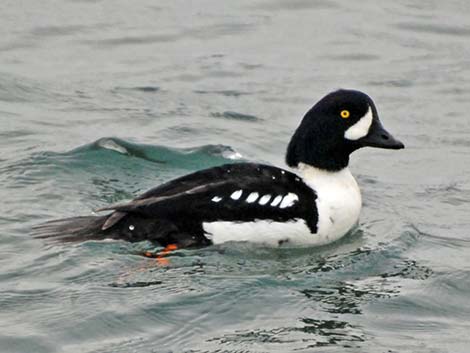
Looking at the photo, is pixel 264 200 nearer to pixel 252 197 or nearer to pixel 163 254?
pixel 252 197

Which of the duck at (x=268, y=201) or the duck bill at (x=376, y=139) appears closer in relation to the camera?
the duck at (x=268, y=201)

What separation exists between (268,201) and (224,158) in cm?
297

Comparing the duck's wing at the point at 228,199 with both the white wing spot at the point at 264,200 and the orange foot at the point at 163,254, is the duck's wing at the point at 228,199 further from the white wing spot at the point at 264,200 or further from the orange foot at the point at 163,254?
the orange foot at the point at 163,254

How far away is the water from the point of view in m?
9.33

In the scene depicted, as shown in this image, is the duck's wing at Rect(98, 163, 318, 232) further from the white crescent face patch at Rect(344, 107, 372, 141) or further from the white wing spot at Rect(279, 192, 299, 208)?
the white crescent face patch at Rect(344, 107, 372, 141)

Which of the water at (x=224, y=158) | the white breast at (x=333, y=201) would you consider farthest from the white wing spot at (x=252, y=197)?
the white breast at (x=333, y=201)

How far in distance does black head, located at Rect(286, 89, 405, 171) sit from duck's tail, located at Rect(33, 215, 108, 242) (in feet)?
5.57

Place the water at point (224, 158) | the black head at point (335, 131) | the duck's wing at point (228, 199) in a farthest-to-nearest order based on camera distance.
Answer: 1. the black head at point (335, 131)
2. the duck's wing at point (228, 199)
3. the water at point (224, 158)

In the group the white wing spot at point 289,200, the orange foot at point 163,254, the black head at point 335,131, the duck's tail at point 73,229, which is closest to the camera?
the orange foot at point 163,254

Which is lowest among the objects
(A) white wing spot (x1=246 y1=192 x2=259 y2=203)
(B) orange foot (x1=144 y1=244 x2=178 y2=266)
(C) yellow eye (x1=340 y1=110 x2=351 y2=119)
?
(B) orange foot (x1=144 y1=244 x2=178 y2=266)

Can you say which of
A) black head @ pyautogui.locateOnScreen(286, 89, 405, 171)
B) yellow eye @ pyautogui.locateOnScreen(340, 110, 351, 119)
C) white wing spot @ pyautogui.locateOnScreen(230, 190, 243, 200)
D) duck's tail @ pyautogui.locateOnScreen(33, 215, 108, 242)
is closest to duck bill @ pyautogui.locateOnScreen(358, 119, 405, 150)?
black head @ pyautogui.locateOnScreen(286, 89, 405, 171)

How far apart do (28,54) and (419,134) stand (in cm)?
495

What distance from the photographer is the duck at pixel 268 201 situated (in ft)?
34.2

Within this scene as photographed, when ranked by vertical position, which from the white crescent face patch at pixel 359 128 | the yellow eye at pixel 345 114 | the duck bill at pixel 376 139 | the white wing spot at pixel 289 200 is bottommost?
the white wing spot at pixel 289 200
